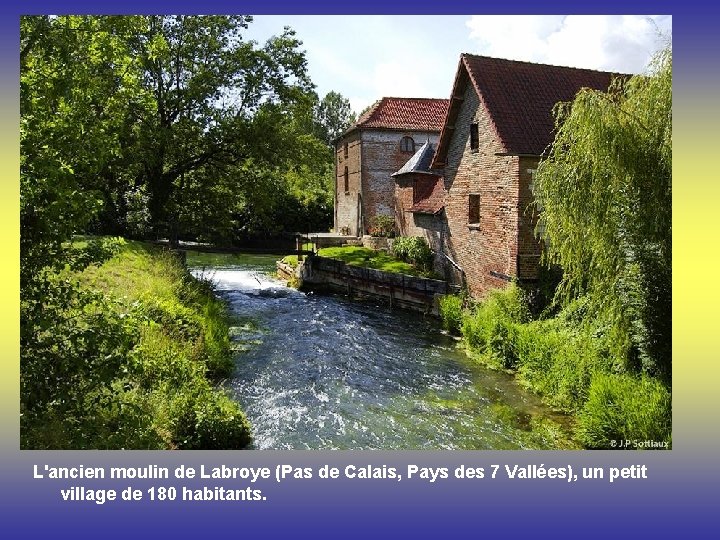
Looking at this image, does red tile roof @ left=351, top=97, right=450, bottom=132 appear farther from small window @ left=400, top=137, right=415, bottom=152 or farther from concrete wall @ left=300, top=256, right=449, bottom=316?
concrete wall @ left=300, top=256, right=449, bottom=316

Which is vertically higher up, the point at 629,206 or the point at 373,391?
the point at 629,206

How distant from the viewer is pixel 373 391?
40.1ft

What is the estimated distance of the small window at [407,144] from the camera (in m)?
35.0

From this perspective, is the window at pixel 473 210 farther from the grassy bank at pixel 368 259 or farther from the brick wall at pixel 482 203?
the grassy bank at pixel 368 259

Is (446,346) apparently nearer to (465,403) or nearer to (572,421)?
(465,403)

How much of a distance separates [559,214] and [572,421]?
3.84 metres

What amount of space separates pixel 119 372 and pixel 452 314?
12.9 m

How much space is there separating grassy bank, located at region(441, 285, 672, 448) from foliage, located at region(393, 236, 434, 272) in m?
6.22

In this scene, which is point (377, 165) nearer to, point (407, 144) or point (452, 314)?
point (407, 144)

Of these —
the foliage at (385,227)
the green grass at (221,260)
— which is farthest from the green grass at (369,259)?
the green grass at (221,260)

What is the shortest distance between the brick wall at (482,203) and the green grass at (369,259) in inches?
108

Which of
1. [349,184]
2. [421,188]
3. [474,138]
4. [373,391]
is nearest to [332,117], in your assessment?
[349,184]

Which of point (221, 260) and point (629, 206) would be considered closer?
point (629, 206)

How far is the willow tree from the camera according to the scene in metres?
8.63
